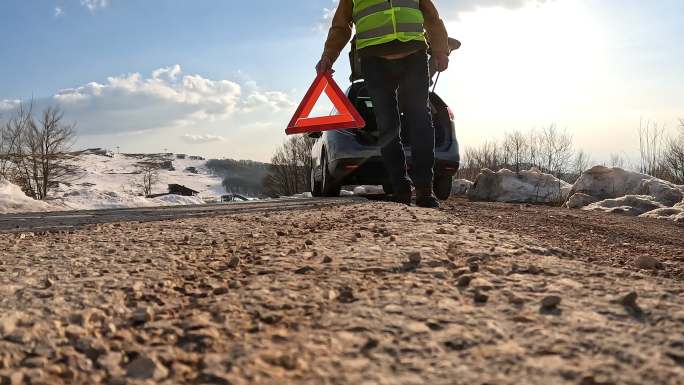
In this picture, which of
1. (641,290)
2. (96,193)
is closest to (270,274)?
(641,290)

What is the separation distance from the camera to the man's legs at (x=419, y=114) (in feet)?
12.2

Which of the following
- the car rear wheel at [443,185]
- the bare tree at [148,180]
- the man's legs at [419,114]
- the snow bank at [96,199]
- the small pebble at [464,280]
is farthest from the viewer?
the bare tree at [148,180]

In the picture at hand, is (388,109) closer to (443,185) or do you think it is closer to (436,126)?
(436,126)

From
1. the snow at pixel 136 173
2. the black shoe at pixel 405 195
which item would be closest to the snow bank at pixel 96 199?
the black shoe at pixel 405 195

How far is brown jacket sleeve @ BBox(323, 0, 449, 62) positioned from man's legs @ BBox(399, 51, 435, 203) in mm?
321

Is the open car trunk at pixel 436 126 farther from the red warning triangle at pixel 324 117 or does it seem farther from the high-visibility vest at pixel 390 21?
the high-visibility vest at pixel 390 21

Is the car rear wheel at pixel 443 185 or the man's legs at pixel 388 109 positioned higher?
the man's legs at pixel 388 109

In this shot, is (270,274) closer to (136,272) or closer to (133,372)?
(136,272)

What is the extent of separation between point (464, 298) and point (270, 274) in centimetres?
54

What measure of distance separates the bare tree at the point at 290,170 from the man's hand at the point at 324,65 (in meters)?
26.5

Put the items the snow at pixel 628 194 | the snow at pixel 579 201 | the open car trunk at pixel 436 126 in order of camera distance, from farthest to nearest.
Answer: the snow at pixel 579 201
the snow at pixel 628 194
the open car trunk at pixel 436 126

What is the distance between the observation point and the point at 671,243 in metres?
3.05

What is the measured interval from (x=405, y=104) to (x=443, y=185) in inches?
90.5

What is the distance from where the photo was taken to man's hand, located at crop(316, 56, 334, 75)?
403cm
